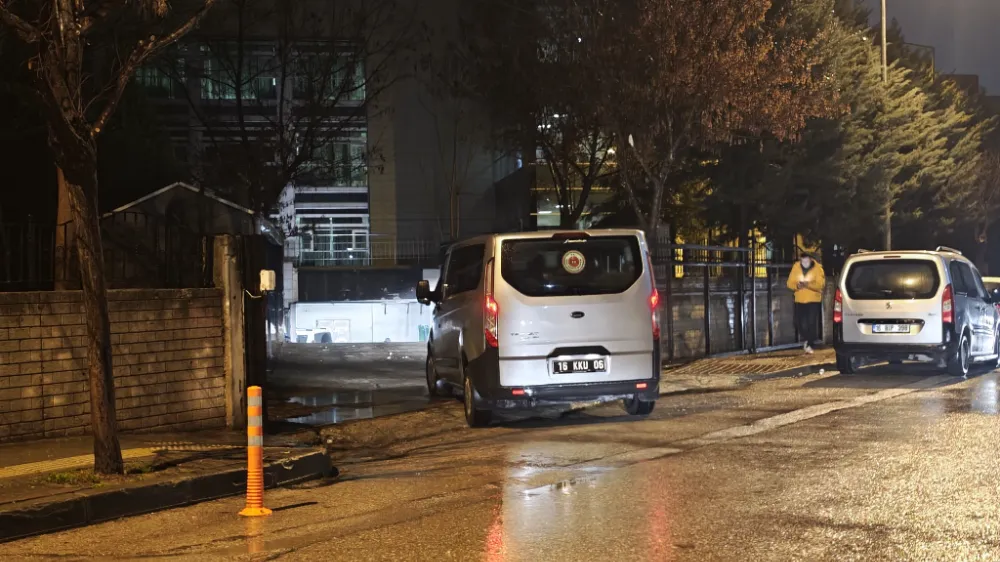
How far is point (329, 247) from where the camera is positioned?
39531 mm

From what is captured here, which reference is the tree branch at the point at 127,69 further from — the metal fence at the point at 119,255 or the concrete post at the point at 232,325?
the concrete post at the point at 232,325

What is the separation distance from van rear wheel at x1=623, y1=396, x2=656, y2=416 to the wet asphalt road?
1.69 feet

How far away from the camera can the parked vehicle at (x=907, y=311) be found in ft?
51.8

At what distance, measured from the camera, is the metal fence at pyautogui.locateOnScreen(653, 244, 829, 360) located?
18.9m

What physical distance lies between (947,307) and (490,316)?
782 centimetres

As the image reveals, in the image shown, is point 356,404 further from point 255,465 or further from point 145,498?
point 255,465

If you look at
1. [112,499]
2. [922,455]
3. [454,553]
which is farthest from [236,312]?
[922,455]

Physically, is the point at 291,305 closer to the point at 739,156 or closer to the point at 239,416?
the point at 739,156

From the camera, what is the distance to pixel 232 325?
37.7 ft

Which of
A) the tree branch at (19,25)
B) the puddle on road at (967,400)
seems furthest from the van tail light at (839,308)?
the tree branch at (19,25)

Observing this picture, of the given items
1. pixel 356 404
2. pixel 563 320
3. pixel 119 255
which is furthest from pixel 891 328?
pixel 119 255

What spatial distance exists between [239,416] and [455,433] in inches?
89.0

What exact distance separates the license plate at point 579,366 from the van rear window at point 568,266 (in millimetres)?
692

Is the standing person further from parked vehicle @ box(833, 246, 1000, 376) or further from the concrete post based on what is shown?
the concrete post
